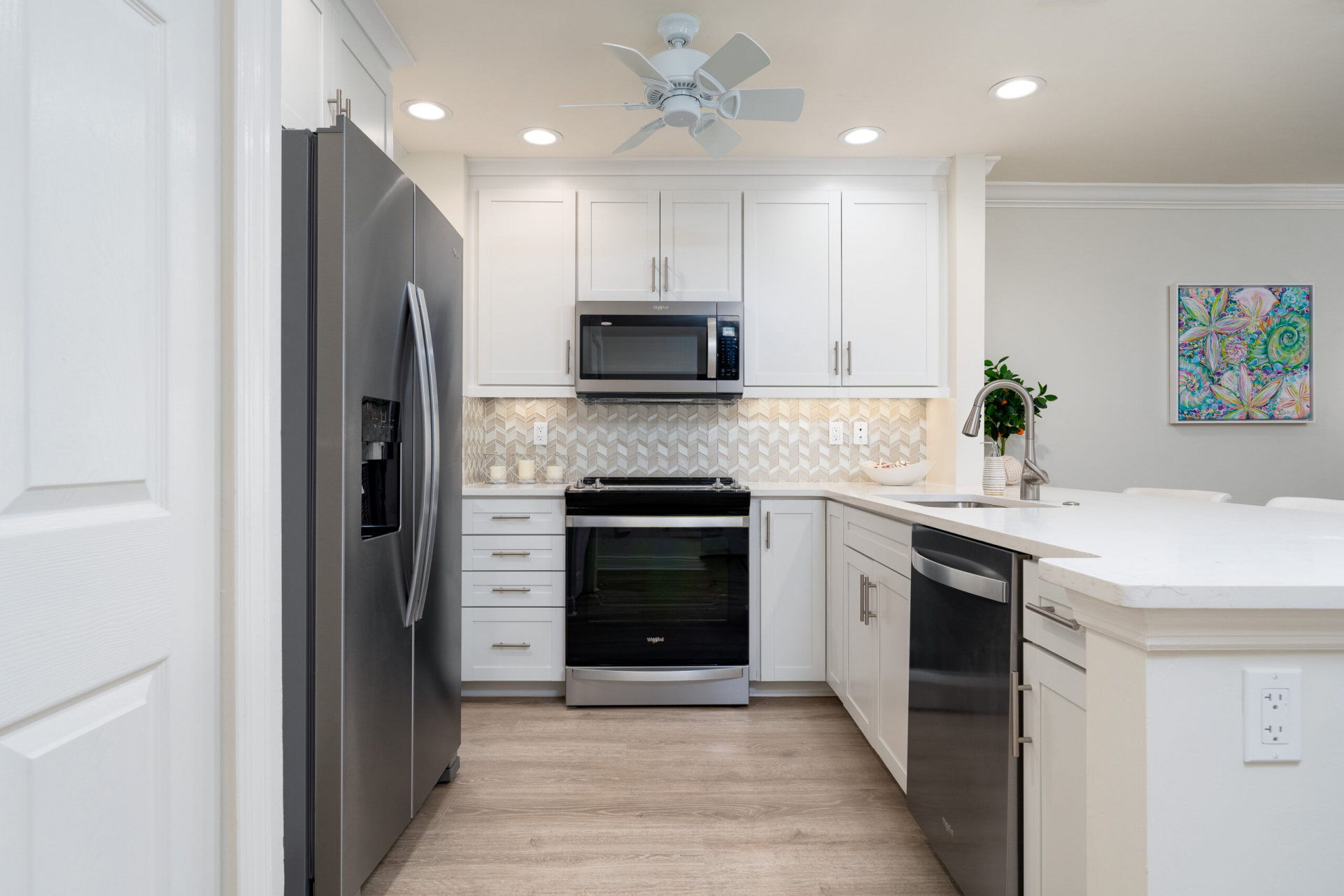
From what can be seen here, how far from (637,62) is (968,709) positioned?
190 centimetres

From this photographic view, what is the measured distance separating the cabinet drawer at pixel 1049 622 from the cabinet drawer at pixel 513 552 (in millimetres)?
2058

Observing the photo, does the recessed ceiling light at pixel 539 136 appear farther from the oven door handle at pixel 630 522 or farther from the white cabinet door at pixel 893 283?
the oven door handle at pixel 630 522

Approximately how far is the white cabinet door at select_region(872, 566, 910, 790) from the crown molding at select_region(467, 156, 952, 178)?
6.60 feet

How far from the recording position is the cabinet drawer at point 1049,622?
1153 millimetres

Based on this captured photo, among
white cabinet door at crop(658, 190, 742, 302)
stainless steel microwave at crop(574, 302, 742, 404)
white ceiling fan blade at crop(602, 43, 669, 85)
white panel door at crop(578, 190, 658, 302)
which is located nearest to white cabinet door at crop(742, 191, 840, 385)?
white cabinet door at crop(658, 190, 742, 302)

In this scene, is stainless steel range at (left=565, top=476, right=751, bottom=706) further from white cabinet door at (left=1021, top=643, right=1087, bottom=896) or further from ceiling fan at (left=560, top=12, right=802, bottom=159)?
white cabinet door at (left=1021, top=643, right=1087, bottom=896)

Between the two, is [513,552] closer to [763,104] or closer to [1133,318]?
[763,104]

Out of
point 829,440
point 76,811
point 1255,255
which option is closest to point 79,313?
point 76,811

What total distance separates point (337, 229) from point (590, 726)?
2060 mm

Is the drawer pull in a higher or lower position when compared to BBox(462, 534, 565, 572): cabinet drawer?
higher

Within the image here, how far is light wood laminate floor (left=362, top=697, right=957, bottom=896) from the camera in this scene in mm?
1745

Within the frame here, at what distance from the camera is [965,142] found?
3.13 meters

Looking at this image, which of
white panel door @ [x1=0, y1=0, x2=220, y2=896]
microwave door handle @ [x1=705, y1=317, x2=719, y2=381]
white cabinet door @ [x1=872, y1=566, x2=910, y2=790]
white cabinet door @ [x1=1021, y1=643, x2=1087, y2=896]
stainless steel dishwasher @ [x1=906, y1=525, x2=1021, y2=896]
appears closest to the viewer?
white panel door @ [x1=0, y1=0, x2=220, y2=896]

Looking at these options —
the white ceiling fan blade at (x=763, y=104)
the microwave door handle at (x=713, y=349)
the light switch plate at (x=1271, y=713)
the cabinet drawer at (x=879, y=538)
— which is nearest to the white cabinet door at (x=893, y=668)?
the cabinet drawer at (x=879, y=538)
